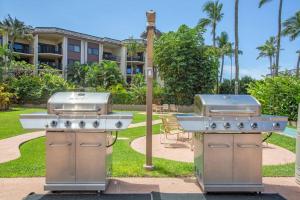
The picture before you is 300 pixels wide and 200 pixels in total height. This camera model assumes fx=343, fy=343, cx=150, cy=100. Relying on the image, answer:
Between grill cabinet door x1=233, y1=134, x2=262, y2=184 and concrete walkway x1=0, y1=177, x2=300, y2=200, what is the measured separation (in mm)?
464

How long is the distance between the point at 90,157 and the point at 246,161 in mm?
2388

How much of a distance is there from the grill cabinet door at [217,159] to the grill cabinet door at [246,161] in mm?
101

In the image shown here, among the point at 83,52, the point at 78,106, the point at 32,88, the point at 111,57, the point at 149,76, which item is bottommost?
the point at 78,106

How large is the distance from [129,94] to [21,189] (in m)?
27.2

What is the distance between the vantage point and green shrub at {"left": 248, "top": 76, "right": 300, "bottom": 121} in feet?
56.7

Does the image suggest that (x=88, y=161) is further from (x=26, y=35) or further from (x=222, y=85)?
(x=26, y=35)

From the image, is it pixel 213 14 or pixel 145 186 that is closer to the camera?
pixel 145 186

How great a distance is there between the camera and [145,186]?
5719mm

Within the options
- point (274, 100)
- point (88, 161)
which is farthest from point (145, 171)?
point (274, 100)

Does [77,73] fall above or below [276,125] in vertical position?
above

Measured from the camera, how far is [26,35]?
46156mm

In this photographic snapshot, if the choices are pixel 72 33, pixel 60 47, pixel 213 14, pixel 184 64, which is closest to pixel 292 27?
pixel 213 14

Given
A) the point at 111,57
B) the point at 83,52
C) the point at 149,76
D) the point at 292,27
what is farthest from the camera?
the point at 111,57

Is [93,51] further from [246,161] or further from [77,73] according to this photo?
[246,161]
